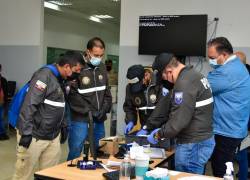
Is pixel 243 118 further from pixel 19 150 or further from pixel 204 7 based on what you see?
pixel 204 7

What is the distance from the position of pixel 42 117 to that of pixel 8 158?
263cm

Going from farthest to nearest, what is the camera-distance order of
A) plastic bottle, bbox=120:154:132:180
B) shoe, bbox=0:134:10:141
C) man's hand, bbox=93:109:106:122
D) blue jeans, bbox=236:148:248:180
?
shoe, bbox=0:134:10:141, blue jeans, bbox=236:148:248:180, man's hand, bbox=93:109:106:122, plastic bottle, bbox=120:154:132:180

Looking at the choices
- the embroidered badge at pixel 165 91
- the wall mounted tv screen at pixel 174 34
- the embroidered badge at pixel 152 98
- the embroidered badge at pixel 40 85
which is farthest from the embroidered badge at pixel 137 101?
the wall mounted tv screen at pixel 174 34

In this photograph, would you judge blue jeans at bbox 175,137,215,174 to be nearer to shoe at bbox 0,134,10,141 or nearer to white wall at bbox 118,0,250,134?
white wall at bbox 118,0,250,134

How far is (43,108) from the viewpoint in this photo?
284cm

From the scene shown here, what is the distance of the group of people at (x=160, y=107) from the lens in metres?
2.44

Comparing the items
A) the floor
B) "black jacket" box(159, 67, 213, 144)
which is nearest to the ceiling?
the floor

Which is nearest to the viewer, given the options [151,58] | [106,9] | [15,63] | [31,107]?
[31,107]

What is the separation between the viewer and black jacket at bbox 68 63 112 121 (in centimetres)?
343

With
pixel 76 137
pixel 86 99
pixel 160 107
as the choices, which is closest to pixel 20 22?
pixel 86 99

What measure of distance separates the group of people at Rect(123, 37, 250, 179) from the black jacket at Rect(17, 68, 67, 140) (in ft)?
2.45

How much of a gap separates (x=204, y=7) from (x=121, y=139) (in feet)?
9.52

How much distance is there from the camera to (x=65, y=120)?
3053 millimetres

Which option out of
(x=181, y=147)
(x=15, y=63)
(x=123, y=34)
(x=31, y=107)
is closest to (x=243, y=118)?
(x=181, y=147)
